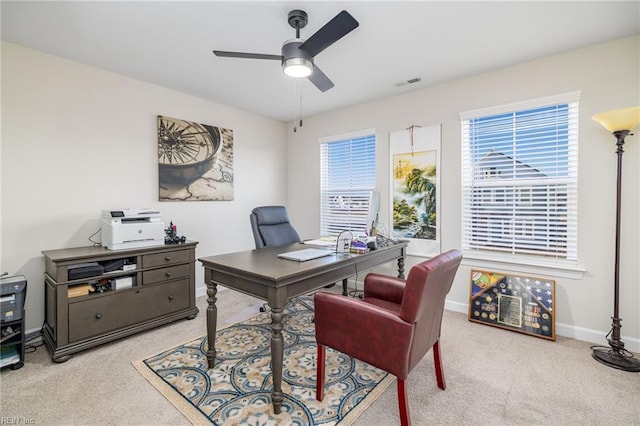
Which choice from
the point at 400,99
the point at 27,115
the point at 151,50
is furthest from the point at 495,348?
the point at 27,115

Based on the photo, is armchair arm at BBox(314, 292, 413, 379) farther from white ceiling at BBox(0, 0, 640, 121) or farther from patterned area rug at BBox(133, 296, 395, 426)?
white ceiling at BBox(0, 0, 640, 121)

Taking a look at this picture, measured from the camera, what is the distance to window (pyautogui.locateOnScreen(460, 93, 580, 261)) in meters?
2.62

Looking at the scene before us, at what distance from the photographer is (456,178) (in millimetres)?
3199

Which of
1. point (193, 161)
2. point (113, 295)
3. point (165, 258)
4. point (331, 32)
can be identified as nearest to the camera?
point (331, 32)

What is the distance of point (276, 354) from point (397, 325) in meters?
0.70

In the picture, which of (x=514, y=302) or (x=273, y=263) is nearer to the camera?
(x=273, y=263)

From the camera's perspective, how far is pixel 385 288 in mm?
2180

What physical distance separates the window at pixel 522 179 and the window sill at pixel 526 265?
6 centimetres

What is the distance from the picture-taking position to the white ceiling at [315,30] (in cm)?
198

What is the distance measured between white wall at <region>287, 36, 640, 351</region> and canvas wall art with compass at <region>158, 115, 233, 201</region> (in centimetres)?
270

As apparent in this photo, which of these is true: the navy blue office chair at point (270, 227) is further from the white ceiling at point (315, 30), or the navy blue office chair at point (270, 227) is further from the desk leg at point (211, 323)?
the white ceiling at point (315, 30)

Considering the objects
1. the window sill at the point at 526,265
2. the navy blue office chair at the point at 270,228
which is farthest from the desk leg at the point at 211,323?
the window sill at the point at 526,265

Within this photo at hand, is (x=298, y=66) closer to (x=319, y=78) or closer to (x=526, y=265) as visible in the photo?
(x=319, y=78)

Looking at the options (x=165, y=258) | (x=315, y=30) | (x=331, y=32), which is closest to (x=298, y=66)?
(x=331, y=32)
